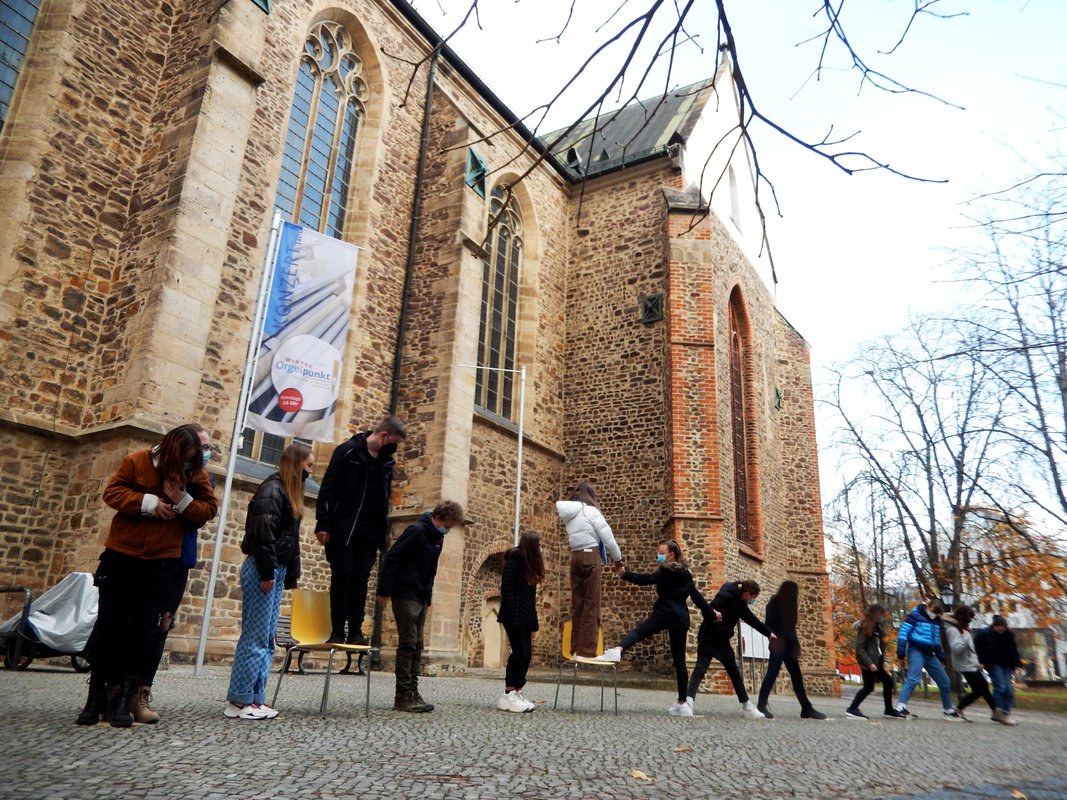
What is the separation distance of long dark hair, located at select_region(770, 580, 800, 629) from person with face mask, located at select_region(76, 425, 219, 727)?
245 inches

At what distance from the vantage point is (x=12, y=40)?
9508 mm

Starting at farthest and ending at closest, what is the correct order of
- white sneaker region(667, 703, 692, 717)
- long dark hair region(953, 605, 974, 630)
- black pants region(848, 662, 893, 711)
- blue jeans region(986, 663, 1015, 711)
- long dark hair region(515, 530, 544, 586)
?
1. long dark hair region(953, 605, 974, 630)
2. blue jeans region(986, 663, 1015, 711)
3. black pants region(848, 662, 893, 711)
4. white sneaker region(667, 703, 692, 717)
5. long dark hair region(515, 530, 544, 586)

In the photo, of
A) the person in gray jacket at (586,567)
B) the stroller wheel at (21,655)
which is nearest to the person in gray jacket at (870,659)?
the person in gray jacket at (586,567)

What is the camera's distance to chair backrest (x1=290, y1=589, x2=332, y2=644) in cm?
536

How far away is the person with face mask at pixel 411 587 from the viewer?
5562mm

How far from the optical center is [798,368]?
22312mm

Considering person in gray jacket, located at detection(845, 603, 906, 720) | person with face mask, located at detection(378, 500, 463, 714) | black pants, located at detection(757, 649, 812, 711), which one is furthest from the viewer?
person in gray jacket, located at detection(845, 603, 906, 720)

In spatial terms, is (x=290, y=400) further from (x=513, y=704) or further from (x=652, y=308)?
(x=652, y=308)

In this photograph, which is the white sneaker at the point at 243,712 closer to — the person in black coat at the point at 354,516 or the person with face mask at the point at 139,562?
the person with face mask at the point at 139,562

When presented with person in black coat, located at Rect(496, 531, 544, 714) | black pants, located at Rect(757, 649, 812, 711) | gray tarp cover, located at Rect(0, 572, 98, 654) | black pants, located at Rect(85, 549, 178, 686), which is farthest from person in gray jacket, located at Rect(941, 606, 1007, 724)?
gray tarp cover, located at Rect(0, 572, 98, 654)

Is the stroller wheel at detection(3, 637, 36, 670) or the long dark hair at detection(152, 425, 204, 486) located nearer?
the long dark hair at detection(152, 425, 204, 486)

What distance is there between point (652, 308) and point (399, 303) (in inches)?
232

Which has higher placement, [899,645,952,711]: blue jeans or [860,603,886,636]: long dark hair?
[860,603,886,636]: long dark hair

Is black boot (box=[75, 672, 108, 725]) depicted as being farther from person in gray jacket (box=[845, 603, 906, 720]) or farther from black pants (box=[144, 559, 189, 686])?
person in gray jacket (box=[845, 603, 906, 720])
